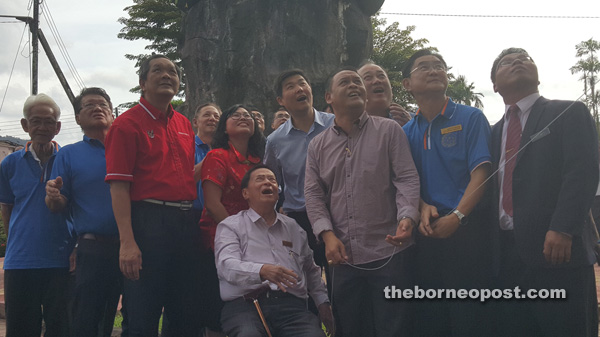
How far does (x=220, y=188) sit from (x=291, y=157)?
520 mm

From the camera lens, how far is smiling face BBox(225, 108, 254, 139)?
346cm

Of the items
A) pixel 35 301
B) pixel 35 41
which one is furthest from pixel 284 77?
pixel 35 41

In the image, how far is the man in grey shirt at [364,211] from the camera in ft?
8.27

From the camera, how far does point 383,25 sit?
80.7 feet

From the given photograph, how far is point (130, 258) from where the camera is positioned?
2.65 m

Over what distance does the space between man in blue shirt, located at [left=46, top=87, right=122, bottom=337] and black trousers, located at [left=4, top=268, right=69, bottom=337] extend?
1.10 feet

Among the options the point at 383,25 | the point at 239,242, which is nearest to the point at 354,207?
the point at 239,242

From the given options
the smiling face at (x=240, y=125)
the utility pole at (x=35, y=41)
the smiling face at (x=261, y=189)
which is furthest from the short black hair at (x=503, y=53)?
the utility pole at (x=35, y=41)

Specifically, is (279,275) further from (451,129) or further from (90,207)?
(90,207)

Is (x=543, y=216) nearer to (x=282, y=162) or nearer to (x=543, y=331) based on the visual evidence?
(x=543, y=331)

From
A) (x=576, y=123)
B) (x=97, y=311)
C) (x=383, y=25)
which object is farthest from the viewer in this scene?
(x=383, y=25)

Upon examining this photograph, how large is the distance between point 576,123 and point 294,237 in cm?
163

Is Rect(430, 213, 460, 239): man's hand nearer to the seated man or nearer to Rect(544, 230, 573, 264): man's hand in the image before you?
Rect(544, 230, 573, 264): man's hand

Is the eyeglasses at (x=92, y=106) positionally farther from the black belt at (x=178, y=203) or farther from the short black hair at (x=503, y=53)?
the short black hair at (x=503, y=53)
